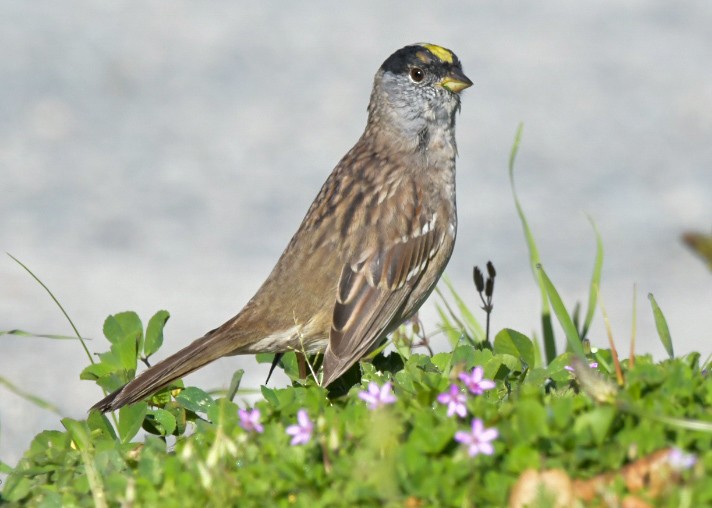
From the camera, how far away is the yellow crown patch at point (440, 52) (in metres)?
5.93

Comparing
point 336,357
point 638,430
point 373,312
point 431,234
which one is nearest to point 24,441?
point 336,357

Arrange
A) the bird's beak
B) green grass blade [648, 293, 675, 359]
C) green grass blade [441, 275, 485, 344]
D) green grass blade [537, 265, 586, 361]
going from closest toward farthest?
1. green grass blade [537, 265, 586, 361]
2. green grass blade [648, 293, 675, 359]
3. green grass blade [441, 275, 485, 344]
4. the bird's beak

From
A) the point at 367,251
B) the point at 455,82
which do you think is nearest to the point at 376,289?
the point at 367,251

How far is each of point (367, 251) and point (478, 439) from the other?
2580 mm

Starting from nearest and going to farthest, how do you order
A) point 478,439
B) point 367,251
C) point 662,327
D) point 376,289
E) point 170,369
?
point 478,439 → point 662,327 → point 170,369 → point 376,289 → point 367,251

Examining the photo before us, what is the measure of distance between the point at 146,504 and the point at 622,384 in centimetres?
151

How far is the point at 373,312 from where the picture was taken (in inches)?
202

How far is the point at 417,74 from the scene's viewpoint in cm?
590

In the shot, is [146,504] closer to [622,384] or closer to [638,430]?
[638,430]

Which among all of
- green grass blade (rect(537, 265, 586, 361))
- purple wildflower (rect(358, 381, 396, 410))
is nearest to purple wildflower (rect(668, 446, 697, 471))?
purple wildflower (rect(358, 381, 396, 410))

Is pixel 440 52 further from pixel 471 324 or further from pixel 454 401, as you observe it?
pixel 454 401

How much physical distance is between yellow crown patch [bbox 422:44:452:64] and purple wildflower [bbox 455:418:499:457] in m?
3.46

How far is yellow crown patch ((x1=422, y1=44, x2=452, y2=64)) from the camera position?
5926mm

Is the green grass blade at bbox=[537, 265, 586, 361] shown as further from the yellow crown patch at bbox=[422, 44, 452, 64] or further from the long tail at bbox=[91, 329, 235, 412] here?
the yellow crown patch at bbox=[422, 44, 452, 64]
